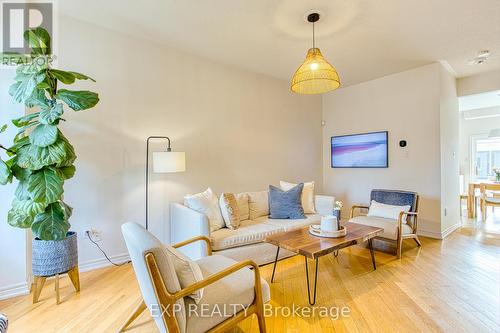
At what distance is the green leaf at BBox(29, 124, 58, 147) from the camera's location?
1.82m

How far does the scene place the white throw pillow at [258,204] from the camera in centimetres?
344

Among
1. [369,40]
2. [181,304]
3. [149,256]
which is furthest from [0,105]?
[369,40]

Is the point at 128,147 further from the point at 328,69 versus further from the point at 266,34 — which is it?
the point at 328,69

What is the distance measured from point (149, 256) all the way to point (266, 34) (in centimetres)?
280

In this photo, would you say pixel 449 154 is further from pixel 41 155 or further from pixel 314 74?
pixel 41 155

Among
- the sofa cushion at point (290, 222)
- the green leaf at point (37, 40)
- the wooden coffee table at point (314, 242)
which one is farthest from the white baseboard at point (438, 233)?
the green leaf at point (37, 40)

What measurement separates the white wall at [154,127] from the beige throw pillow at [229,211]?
69 centimetres

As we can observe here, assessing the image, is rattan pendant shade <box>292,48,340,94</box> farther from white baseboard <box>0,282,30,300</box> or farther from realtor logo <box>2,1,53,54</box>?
white baseboard <box>0,282,30,300</box>

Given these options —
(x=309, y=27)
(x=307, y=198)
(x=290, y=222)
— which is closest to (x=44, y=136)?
(x=290, y=222)

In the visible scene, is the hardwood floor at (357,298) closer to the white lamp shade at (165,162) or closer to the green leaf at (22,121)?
the white lamp shade at (165,162)

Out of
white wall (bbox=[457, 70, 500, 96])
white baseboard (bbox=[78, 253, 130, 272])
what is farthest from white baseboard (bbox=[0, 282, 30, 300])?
white wall (bbox=[457, 70, 500, 96])

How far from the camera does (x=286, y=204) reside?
3.34 metres

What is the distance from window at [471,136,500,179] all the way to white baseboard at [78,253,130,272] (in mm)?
8801

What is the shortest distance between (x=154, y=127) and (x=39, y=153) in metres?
1.42
